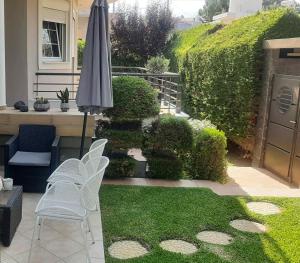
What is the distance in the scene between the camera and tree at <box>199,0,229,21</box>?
129 feet

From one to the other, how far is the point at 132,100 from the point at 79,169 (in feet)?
6.59

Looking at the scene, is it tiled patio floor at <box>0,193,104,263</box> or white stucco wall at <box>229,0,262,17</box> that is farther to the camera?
white stucco wall at <box>229,0,262,17</box>

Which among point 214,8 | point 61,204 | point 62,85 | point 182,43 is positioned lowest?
point 61,204

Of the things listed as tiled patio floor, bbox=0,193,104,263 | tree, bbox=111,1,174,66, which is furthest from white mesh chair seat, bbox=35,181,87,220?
tree, bbox=111,1,174,66

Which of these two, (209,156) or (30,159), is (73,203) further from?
(209,156)

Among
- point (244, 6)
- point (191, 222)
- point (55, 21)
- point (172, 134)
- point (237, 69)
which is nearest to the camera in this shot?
point (191, 222)

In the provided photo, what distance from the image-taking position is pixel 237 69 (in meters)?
9.43

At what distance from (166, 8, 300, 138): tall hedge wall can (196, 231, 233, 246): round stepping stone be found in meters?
5.00

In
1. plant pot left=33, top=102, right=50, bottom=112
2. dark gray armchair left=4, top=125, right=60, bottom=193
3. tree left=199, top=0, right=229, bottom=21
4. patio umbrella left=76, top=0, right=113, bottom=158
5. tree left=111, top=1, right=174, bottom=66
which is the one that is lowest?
dark gray armchair left=4, top=125, right=60, bottom=193

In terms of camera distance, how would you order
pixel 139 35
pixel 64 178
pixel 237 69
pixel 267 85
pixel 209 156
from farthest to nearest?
pixel 139 35 < pixel 237 69 < pixel 267 85 < pixel 209 156 < pixel 64 178

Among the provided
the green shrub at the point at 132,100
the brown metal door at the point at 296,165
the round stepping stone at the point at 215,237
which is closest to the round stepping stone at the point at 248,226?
the round stepping stone at the point at 215,237

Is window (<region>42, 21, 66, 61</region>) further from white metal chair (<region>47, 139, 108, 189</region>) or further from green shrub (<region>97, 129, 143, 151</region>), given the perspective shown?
white metal chair (<region>47, 139, 108, 189</region>)

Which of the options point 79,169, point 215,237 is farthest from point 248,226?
point 79,169

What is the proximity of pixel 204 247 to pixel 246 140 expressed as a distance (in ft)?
19.1
